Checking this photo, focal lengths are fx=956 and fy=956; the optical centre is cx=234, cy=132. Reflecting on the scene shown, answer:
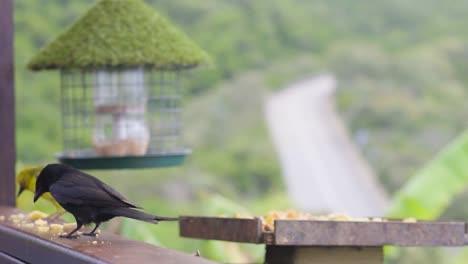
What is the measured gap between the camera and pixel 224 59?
2152 centimetres

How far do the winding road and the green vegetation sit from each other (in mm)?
363

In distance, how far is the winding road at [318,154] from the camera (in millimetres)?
20125

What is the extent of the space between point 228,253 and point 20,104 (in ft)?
38.4

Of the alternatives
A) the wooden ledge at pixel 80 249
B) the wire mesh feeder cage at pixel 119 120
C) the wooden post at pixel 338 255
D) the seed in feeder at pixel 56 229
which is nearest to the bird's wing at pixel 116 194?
the wooden ledge at pixel 80 249

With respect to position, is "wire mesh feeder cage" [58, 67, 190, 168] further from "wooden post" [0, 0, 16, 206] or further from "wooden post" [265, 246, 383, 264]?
"wooden post" [265, 246, 383, 264]

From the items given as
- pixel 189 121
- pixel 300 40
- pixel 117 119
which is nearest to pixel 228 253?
pixel 117 119

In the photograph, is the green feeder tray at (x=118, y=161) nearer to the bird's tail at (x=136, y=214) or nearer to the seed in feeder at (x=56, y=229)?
the seed in feeder at (x=56, y=229)

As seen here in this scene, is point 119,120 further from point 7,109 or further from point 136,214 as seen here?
point 136,214

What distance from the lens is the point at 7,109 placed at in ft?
13.9

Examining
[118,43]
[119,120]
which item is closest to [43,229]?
[118,43]

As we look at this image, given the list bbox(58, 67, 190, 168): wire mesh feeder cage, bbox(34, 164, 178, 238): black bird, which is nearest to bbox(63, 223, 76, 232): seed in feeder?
bbox(34, 164, 178, 238): black bird

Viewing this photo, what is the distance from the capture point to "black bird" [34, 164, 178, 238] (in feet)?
8.64

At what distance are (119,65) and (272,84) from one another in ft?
59.0

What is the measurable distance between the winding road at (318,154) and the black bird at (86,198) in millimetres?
16600
